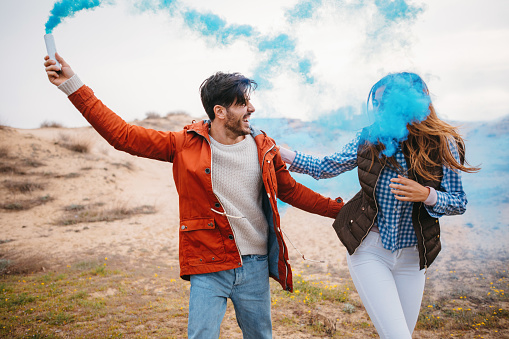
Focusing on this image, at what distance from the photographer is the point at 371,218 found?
8.18 feet

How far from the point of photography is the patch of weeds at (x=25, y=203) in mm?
12234

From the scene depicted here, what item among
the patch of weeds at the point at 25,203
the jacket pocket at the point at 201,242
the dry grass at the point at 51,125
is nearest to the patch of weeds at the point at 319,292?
the jacket pocket at the point at 201,242

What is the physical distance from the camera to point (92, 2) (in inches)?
115

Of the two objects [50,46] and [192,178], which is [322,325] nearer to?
[192,178]

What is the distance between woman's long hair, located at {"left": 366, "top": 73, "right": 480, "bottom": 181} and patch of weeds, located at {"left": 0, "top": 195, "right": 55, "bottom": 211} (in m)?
13.1

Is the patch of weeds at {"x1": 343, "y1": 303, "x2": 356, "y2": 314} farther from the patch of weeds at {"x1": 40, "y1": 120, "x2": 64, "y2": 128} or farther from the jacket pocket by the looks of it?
the patch of weeds at {"x1": 40, "y1": 120, "x2": 64, "y2": 128}

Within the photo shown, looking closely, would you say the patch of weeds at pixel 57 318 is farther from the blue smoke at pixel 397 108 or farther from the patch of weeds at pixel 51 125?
the patch of weeds at pixel 51 125

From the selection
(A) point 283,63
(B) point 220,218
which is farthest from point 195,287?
(A) point 283,63

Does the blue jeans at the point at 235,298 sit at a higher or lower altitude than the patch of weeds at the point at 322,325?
higher

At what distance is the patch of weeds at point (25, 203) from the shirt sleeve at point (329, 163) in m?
12.2

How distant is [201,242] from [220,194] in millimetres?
353

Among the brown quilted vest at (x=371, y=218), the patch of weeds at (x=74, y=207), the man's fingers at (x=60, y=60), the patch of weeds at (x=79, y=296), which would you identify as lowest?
the patch of weeds at (x=79, y=296)

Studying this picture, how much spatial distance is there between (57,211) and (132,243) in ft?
15.1

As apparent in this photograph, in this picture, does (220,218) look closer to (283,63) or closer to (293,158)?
(293,158)
